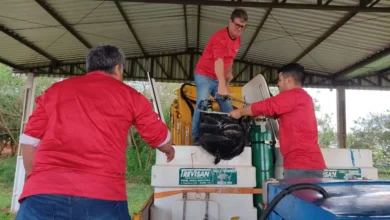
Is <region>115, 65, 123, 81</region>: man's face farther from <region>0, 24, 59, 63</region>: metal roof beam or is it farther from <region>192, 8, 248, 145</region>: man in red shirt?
<region>0, 24, 59, 63</region>: metal roof beam

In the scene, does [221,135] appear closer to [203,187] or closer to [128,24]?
[203,187]

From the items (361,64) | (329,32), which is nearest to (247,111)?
(329,32)

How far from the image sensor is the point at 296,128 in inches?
106

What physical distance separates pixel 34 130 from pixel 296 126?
1.89 meters

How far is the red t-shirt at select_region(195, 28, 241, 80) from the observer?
3410mm

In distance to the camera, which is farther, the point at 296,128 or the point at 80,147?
the point at 296,128

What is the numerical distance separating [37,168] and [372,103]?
22840 millimetres

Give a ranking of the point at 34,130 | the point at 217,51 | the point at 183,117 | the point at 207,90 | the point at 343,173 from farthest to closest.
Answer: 1. the point at 183,117
2. the point at 207,90
3. the point at 217,51
4. the point at 343,173
5. the point at 34,130

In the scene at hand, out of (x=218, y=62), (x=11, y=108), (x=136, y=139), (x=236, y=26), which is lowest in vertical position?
(x=136, y=139)

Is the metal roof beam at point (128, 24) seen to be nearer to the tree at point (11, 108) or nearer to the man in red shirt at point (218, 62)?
the man in red shirt at point (218, 62)

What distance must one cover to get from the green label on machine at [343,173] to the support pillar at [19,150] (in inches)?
330

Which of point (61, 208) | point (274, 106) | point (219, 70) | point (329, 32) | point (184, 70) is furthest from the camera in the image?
point (184, 70)

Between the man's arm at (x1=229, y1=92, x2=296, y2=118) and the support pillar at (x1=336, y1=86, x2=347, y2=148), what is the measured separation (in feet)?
33.8

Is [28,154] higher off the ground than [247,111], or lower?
lower
